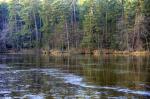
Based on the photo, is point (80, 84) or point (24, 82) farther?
point (24, 82)

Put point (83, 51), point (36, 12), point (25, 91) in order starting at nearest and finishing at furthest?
point (25, 91) → point (83, 51) → point (36, 12)

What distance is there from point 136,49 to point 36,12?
1299 inches

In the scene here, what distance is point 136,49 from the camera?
229 feet

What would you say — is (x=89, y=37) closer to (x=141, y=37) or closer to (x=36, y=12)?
(x=141, y=37)

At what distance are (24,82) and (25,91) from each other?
4853 mm

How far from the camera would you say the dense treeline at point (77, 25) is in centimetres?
7131

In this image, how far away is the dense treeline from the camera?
71312 mm

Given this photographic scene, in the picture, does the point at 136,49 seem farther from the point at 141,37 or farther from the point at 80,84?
the point at 80,84

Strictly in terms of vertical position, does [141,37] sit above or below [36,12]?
below

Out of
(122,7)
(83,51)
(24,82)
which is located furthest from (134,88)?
(122,7)

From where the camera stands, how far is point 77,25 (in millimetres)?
86312

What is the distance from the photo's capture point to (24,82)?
2755 centimetres

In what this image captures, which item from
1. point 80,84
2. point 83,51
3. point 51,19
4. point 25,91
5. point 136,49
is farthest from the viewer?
point 51,19

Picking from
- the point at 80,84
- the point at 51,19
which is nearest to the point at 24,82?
the point at 80,84
